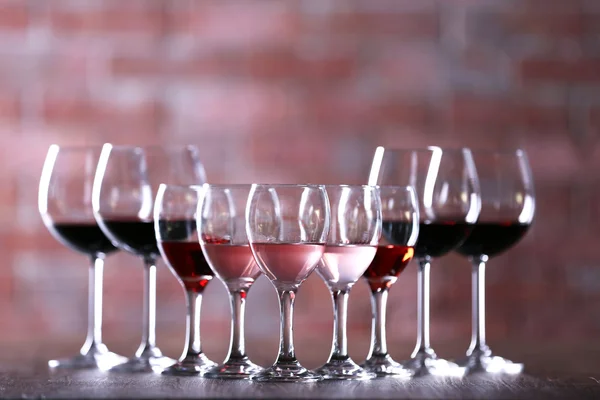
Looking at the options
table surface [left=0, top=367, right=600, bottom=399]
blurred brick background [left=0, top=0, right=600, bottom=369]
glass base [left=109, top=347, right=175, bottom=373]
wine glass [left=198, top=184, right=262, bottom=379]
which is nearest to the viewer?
table surface [left=0, top=367, right=600, bottom=399]

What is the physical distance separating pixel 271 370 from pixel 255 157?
130 centimetres

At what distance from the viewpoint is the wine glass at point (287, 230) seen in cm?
98

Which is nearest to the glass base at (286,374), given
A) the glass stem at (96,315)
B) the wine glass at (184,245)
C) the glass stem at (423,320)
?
the wine glass at (184,245)

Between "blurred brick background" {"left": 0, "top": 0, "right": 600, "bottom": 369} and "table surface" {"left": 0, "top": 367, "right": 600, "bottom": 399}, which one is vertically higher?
"blurred brick background" {"left": 0, "top": 0, "right": 600, "bottom": 369}

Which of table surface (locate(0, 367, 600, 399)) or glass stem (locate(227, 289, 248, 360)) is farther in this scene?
glass stem (locate(227, 289, 248, 360))

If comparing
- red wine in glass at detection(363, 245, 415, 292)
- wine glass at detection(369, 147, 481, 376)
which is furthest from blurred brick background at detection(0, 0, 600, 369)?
red wine in glass at detection(363, 245, 415, 292)

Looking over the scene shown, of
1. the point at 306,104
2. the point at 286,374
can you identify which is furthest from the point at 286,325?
the point at 306,104

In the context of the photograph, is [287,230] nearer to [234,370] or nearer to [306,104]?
[234,370]

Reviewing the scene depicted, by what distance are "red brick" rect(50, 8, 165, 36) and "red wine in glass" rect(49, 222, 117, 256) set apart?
1058 mm

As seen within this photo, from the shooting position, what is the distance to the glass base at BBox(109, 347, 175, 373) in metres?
1.14

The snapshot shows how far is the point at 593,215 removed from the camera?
2.30 m

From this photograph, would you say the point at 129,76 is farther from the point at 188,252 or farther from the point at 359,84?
the point at 188,252

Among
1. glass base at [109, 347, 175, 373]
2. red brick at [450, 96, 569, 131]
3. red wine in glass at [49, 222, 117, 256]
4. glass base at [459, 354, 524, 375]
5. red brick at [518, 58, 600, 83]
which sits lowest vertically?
glass base at [459, 354, 524, 375]

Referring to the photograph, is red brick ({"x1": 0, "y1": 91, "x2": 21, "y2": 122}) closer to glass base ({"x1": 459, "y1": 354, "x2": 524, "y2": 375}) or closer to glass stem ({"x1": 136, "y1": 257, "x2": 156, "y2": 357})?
glass stem ({"x1": 136, "y1": 257, "x2": 156, "y2": 357})
